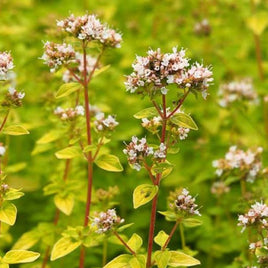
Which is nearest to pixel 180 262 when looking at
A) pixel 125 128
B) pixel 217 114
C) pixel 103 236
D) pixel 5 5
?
pixel 103 236

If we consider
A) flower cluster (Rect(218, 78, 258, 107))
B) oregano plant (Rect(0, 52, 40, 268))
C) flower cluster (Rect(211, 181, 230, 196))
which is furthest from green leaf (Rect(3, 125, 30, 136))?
flower cluster (Rect(218, 78, 258, 107))

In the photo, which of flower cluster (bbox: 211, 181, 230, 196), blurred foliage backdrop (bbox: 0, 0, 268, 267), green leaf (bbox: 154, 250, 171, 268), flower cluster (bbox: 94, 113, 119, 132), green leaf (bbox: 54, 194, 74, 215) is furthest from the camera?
blurred foliage backdrop (bbox: 0, 0, 268, 267)

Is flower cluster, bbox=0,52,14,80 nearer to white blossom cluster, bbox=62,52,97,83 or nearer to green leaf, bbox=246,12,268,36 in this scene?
white blossom cluster, bbox=62,52,97,83

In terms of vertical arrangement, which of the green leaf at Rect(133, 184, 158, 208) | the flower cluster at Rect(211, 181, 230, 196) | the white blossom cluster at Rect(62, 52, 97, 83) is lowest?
the green leaf at Rect(133, 184, 158, 208)

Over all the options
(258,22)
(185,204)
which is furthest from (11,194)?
(258,22)

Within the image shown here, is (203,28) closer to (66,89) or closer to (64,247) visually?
(66,89)

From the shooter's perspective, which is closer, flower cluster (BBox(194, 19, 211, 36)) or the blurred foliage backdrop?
the blurred foliage backdrop
